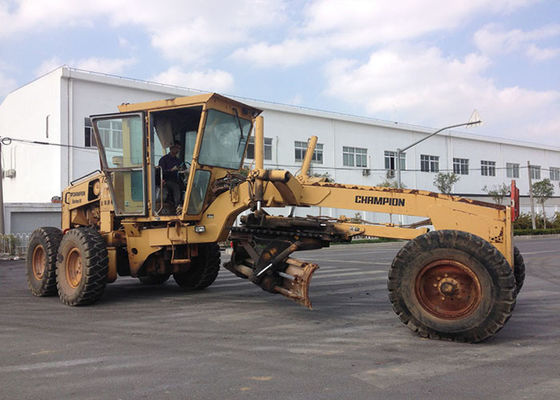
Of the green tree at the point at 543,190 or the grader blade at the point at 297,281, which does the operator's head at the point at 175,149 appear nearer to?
the grader blade at the point at 297,281

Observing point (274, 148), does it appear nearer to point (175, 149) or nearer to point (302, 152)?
point (302, 152)

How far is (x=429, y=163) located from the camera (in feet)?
164

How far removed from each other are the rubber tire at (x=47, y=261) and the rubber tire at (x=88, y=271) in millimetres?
775

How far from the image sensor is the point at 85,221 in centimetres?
1080

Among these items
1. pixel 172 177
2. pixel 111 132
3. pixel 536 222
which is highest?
pixel 111 132

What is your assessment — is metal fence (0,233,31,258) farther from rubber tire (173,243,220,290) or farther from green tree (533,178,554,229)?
green tree (533,178,554,229)

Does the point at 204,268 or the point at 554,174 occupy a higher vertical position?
the point at 554,174

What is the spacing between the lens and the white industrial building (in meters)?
30.2

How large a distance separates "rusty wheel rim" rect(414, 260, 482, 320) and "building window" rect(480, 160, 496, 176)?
170 ft

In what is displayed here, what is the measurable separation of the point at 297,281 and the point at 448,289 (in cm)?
214

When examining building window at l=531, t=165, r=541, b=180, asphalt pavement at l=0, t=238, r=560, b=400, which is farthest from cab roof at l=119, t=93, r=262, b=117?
building window at l=531, t=165, r=541, b=180

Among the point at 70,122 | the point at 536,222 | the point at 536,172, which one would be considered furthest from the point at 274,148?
the point at 536,172

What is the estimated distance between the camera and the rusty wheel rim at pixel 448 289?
6065mm

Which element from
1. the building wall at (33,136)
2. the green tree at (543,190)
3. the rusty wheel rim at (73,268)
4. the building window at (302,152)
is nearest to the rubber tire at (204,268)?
the rusty wheel rim at (73,268)
